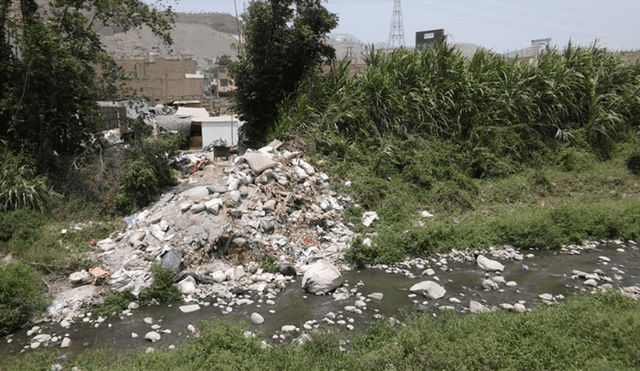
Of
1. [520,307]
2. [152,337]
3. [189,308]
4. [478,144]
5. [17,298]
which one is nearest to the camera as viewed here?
[152,337]

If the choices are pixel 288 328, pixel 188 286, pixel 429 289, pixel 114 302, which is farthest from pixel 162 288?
pixel 429 289

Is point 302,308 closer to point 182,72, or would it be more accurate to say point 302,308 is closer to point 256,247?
point 256,247

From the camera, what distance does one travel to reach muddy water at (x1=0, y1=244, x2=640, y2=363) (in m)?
5.24

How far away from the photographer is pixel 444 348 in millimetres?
4320

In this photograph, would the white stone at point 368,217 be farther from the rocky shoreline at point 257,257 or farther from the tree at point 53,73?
the tree at point 53,73

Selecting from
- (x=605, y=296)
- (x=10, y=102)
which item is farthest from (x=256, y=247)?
(x=10, y=102)

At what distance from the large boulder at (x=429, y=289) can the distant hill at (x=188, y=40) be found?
38272 mm

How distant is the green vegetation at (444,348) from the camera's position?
4055 mm

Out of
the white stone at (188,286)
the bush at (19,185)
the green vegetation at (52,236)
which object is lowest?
the white stone at (188,286)

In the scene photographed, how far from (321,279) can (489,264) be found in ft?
9.29

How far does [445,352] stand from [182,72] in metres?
22.7

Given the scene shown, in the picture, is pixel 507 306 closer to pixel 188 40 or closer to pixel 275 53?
pixel 275 53

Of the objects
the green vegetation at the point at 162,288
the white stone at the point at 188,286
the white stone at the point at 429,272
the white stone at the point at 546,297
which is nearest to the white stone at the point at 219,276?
the white stone at the point at 188,286

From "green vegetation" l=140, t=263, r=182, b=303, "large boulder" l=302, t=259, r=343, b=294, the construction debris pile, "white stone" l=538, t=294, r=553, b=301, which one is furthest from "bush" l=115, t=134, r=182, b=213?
"white stone" l=538, t=294, r=553, b=301
